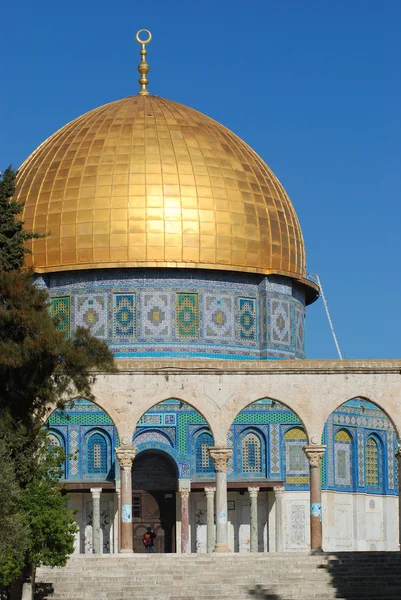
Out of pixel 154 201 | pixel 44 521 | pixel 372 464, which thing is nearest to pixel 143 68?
pixel 154 201

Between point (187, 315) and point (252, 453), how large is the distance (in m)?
3.31

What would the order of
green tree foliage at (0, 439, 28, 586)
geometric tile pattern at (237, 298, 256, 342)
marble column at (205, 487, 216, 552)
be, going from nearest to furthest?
green tree foliage at (0, 439, 28, 586)
marble column at (205, 487, 216, 552)
geometric tile pattern at (237, 298, 256, 342)

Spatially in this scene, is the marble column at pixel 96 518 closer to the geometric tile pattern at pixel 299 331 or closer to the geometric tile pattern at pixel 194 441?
the geometric tile pattern at pixel 194 441

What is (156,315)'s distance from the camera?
111 ft

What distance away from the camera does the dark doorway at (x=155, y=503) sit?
33000 mm

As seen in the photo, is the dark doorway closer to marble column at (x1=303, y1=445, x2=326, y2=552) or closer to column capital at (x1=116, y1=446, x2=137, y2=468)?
column capital at (x1=116, y1=446, x2=137, y2=468)

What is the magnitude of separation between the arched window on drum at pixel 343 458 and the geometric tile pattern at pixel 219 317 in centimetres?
329

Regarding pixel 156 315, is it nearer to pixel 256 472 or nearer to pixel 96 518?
pixel 256 472

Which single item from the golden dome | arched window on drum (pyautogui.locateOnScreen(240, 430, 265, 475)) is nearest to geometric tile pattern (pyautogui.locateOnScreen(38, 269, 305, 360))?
the golden dome

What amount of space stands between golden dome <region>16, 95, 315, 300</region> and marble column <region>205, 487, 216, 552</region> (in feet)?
16.4

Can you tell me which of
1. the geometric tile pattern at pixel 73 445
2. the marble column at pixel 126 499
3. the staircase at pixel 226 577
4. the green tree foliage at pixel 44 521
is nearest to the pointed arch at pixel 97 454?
the geometric tile pattern at pixel 73 445

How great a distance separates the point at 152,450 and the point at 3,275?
10.9 metres

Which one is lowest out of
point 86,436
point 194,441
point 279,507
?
point 279,507

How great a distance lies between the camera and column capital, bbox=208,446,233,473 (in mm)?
27406
